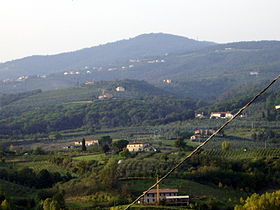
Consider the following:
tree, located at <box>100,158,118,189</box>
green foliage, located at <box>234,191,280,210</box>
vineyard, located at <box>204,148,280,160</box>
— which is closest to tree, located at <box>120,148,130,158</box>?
vineyard, located at <box>204,148,280,160</box>

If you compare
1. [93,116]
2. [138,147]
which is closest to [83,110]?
[93,116]

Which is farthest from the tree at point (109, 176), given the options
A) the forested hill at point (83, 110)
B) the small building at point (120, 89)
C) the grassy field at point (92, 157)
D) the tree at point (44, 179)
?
the small building at point (120, 89)

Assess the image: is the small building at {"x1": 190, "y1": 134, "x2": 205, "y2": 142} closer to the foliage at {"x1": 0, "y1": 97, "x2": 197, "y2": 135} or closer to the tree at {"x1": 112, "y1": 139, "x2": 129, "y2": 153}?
the tree at {"x1": 112, "y1": 139, "x2": 129, "y2": 153}

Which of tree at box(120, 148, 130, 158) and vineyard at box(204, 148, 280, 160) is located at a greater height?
tree at box(120, 148, 130, 158)

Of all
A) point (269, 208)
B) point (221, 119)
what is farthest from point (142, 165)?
point (221, 119)

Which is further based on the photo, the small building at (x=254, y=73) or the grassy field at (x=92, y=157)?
the small building at (x=254, y=73)

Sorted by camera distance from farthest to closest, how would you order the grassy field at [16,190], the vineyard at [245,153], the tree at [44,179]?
the vineyard at [245,153] → the tree at [44,179] → the grassy field at [16,190]

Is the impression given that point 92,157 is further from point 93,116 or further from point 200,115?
point 93,116

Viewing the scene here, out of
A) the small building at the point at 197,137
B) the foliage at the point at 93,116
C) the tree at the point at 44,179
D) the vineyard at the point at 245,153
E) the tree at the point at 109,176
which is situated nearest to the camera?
the tree at the point at 109,176

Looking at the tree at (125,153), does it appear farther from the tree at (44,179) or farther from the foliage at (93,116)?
the foliage at (93,116)
